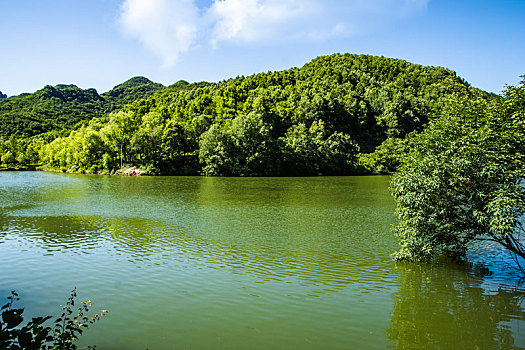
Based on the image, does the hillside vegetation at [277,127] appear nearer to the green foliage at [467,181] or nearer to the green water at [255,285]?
the green water at [255,285]

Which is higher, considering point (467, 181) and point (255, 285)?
point (467, 181)

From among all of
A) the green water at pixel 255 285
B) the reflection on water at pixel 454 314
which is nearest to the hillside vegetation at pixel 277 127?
the green water at pixel 255 285

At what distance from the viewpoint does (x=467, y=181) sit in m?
12.9

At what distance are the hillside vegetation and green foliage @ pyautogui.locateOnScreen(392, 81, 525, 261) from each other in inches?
2667

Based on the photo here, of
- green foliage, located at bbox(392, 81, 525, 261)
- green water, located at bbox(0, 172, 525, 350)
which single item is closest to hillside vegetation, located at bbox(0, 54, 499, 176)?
green water, located at bbox(0, 172, 525, 350)

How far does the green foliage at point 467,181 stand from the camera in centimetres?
1241

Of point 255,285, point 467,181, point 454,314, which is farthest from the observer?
point 467,181

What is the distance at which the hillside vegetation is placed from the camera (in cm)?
8606

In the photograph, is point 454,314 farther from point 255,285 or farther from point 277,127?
point 277,127

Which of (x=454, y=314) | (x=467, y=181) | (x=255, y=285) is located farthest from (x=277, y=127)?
(x=454, y=314)

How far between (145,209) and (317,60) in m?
178

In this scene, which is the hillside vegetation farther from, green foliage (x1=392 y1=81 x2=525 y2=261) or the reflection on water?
the reflection on water

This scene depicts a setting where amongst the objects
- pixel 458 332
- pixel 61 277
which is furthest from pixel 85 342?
pixel 458 332

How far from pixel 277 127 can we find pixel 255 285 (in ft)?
343
